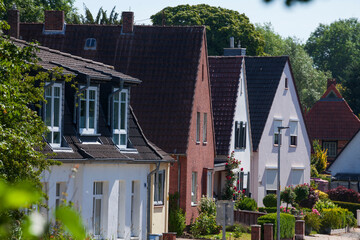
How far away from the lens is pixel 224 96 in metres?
40.5

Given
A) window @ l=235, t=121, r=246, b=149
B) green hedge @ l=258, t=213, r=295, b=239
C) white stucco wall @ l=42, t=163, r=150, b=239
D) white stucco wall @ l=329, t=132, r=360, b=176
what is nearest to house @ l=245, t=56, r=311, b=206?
window @ l=235, t=121, r=246, b=149

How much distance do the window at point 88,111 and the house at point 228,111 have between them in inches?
593

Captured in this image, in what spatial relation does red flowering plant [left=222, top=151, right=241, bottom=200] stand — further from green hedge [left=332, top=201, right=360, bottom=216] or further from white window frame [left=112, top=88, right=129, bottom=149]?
white window frame [left=112, top=88, right=129, bottom=149]

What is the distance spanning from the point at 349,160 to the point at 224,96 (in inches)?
856

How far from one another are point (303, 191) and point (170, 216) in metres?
12.3

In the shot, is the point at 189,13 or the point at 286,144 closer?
the point at 286,144

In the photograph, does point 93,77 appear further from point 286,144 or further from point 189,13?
point 189,13

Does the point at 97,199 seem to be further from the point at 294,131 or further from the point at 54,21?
the point at 294,131

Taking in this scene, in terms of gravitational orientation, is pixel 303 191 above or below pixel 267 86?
below

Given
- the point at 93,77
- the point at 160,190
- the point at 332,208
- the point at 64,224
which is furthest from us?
the point at 332,208

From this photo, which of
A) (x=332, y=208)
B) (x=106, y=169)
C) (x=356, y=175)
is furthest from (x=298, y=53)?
(x=106, y=169)

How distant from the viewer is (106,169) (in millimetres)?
23781

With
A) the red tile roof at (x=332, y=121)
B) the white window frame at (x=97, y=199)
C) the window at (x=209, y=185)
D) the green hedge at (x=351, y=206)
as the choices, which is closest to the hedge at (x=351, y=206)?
the green hedge at (x=351, y=206)

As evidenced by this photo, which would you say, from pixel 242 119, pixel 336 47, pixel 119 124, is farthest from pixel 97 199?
pixel 336 47
